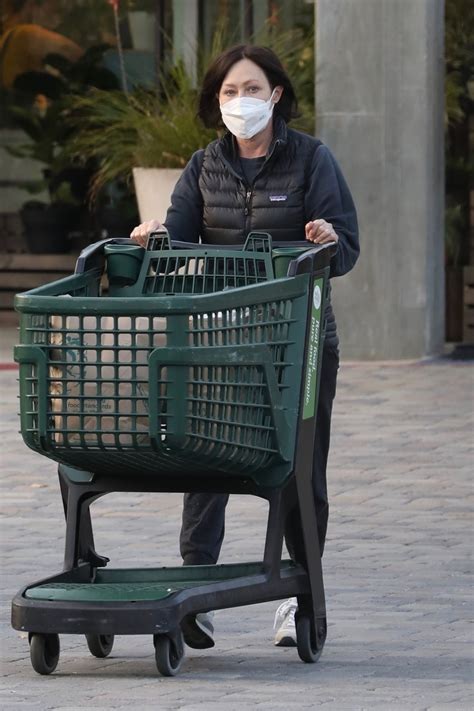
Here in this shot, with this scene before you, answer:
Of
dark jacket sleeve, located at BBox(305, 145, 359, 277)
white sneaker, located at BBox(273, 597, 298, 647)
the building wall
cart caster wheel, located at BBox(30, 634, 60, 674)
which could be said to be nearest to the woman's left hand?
dark jacket sleeve, located at BBox(305, 145, 359, 277)

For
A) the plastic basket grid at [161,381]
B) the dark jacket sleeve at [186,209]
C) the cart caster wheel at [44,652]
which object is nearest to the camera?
the plastic basket grid at [161,381]

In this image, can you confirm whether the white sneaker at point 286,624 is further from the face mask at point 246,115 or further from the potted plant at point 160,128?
the potted plant at point 160,128

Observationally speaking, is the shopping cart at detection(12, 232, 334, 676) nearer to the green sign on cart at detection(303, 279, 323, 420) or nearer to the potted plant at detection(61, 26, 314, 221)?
the green sign on cart at detection(303, 279, 323, 420)

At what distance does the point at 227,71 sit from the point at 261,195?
0.40m

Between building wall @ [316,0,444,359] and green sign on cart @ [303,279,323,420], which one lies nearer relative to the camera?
green sign on cart @ [303,279,323,420]

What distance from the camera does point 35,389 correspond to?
4.97m

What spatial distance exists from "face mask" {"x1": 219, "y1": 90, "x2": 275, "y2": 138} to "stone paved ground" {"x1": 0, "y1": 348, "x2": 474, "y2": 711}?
61.3 inches

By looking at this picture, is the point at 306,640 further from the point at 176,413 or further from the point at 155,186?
the point at 155,186

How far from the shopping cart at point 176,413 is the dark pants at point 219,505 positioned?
0.28 m

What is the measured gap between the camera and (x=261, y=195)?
18.5ft

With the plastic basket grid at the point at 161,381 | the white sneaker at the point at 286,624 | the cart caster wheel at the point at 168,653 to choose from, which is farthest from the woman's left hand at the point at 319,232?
the cart caster wheel at the point at 168,653

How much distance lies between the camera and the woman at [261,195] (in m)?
5.59

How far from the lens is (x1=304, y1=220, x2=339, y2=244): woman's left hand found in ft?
17.6

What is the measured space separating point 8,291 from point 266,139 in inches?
441
